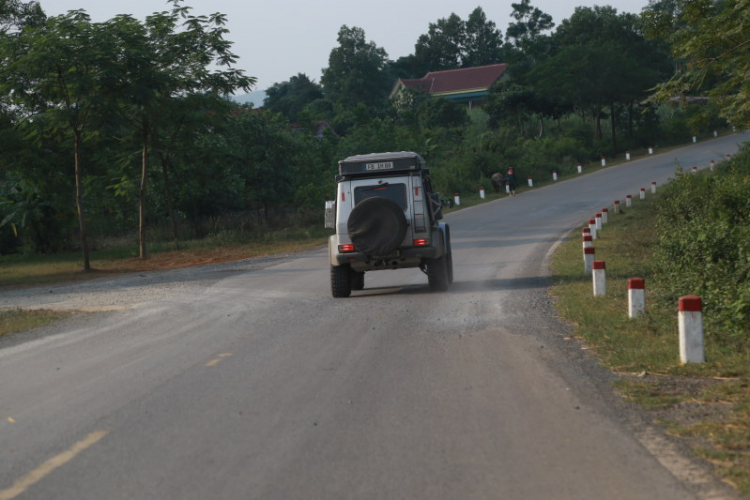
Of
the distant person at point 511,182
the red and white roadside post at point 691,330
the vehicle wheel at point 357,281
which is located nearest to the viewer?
the red and white roadside post at point 691,330

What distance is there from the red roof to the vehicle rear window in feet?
251

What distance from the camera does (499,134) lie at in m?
63.6

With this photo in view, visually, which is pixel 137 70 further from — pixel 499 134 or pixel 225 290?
pixel 499 134

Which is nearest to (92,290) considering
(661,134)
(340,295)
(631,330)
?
(340,295)

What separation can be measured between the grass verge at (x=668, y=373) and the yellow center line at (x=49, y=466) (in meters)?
4.35

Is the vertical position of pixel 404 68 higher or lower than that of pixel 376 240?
higher

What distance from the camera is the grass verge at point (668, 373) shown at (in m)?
6.02

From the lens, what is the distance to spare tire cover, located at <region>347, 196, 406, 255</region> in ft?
50.3

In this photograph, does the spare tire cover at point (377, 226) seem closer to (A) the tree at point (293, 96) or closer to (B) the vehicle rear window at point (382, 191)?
(B) the vehicle rear window at point (382, 191)

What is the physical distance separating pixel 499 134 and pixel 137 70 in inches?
1622

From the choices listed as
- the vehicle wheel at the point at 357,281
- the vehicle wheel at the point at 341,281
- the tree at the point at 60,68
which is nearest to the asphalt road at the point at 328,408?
the vehicle wheel at the point at 341,281

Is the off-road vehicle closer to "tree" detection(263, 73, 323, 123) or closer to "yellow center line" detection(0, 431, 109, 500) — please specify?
"yellow center line" detection(0, 431, 109, 500)

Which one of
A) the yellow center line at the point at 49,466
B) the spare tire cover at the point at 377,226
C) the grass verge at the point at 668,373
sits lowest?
the grass verge at the point at 668,373

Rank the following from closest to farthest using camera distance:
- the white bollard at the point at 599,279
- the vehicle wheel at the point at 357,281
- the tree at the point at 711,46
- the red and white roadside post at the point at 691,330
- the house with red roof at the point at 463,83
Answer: the red and white roadside post at the point at 691,330, the white bollard at the point at 599,279, the vehicle wheel at the point at 357,281, the tree at the point at 711,46, the house with red roof at the point at 463,83
